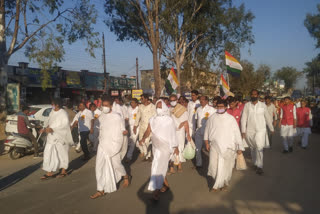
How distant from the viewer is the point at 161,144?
5738 mm

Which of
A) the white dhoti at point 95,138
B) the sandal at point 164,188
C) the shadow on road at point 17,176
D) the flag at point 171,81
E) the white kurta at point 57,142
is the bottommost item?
the shadow on road at point 17,176

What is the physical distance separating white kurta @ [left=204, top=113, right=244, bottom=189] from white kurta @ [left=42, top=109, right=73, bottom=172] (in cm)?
353

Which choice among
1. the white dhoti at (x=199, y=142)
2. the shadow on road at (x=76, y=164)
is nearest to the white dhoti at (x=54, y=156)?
the shadow on road at (x=76, y=164)

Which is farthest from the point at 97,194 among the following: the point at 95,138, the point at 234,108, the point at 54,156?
the point at 95,138

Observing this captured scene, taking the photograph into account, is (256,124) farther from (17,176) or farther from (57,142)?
(17,176)

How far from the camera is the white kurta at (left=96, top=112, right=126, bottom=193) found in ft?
18.7

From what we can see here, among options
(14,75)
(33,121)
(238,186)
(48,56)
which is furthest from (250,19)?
(238,186)

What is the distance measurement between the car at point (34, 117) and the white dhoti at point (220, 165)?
24.2 feet

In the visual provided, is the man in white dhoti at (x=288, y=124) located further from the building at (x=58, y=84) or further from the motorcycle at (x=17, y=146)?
the building at (x=58, y=84)

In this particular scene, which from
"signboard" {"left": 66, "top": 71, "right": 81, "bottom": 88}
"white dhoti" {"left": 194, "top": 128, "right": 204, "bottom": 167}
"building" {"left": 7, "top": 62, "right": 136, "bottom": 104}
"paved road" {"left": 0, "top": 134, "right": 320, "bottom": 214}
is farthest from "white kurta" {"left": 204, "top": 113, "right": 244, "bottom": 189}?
"signboard" {"left": 66, "top": 71, "right": 81, "bottom": 88}

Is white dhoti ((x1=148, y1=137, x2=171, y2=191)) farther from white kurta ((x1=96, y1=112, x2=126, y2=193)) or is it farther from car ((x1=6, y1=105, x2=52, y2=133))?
car ((x1=6, y1=105, x2=52, y2=133))

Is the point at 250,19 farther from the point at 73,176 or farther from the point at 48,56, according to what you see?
the point at 73,176

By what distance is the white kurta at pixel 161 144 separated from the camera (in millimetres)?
5562

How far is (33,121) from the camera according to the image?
1085 centimetres
